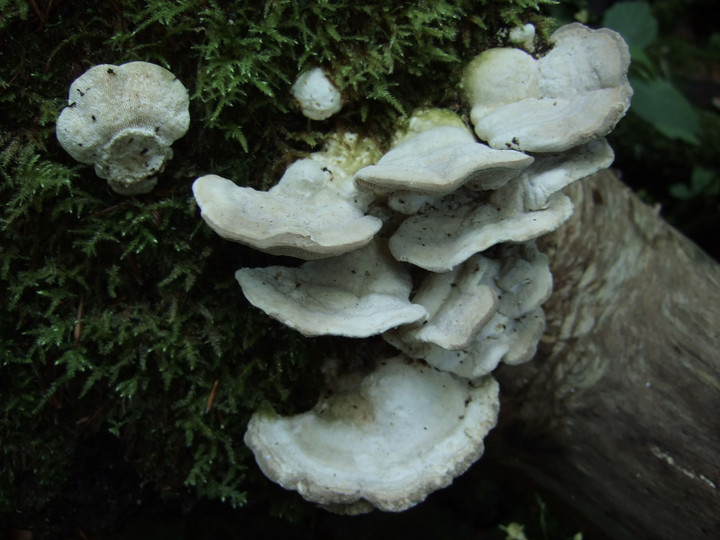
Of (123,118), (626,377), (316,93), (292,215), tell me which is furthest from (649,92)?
(123,118)

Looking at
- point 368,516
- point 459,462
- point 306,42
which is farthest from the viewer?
point 368,516

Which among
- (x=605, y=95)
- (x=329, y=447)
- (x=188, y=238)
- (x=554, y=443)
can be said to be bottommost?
(x=554, y=443)

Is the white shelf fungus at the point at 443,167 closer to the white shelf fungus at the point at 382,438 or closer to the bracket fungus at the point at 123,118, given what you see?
the bracket fungus at the point at 123,118

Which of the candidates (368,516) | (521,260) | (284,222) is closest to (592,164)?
(521,260)

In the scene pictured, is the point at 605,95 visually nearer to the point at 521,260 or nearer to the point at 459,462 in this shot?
the point at 521,260

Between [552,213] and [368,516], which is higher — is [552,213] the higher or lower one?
the higher one

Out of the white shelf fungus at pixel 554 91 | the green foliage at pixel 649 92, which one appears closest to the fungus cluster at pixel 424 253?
the white shelf fungus at pixel 554 91
